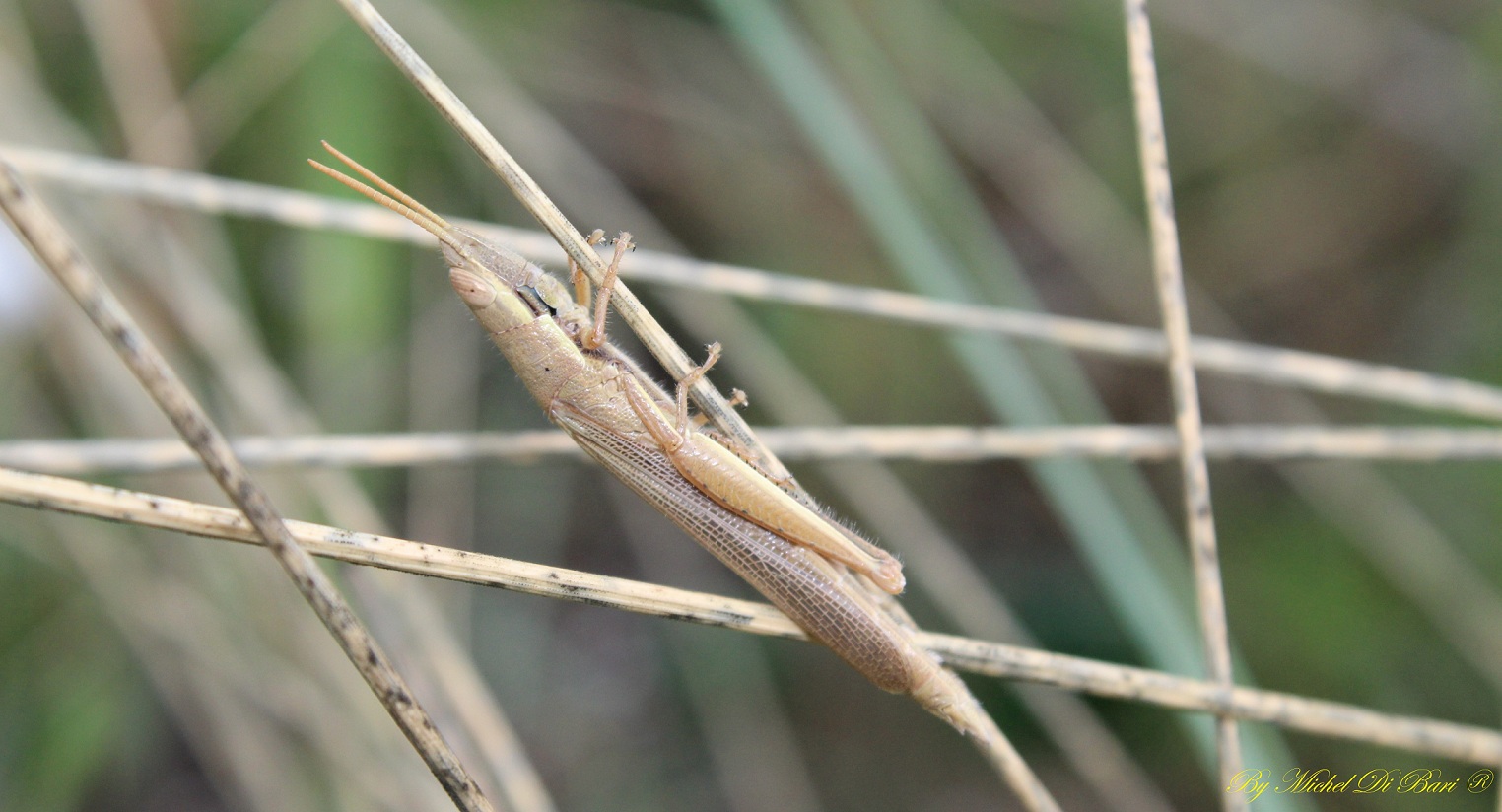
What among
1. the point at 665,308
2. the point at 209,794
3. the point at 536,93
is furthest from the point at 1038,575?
the point at 209,794

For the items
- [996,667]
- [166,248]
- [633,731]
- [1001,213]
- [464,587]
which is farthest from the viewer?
[1001,213]

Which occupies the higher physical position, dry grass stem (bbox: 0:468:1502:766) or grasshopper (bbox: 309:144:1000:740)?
grasshopper (bbox: 309:144:1000:740)

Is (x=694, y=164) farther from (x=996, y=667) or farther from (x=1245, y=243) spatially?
(x=996, y=667)

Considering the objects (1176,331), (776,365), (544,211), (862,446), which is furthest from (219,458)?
(776,365)

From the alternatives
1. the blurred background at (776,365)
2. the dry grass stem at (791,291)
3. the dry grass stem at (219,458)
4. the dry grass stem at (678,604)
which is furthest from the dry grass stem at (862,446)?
the dry grass stem at (219,458)

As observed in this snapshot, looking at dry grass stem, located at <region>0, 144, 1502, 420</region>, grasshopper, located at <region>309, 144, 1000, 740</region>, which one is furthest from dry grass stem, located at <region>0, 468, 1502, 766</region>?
dry grass stem, located at <region>0, 144, 1502, 420</region>

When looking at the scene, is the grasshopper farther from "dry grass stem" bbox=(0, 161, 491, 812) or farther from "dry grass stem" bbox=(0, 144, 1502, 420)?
"dry grass stem" bbox=(0, 161, 491, 812)

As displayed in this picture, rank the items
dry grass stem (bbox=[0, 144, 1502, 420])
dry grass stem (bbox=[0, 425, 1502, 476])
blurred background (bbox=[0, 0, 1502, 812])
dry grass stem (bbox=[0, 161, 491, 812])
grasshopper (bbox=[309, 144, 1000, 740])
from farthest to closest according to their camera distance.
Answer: blurred background (bbox=[0, 0, 1502, 812])
dry grass stem (bbox=[0, 144, 1502, 420])
dry grass stem (bbox=[0, 425, 1502, 476])
grasshopper (bbox=[309, 144, 1000, 740])
dry grass stem (bbox=[0, 161, 491, 812])
